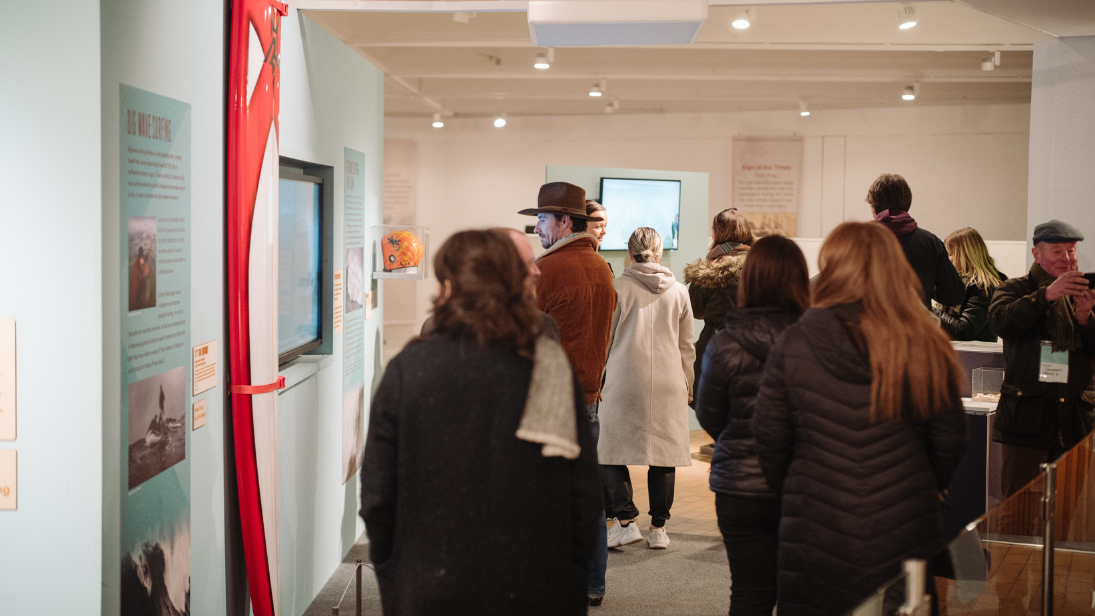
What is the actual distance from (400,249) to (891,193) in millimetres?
2274

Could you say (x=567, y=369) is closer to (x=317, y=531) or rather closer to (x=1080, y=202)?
(x=317, y=531)

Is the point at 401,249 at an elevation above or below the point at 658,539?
above

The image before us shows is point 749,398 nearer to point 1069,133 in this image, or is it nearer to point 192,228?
point 192,228

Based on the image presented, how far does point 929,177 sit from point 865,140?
0.79 metres

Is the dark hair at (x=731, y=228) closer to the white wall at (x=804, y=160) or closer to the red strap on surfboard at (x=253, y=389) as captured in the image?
the red strap on surfboard at (x=253, y=389)

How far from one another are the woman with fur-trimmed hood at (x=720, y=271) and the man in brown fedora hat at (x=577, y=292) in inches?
45.5

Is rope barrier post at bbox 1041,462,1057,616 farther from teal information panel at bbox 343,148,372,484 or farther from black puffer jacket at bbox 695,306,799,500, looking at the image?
teal information panel at bbox 343,148,372,484

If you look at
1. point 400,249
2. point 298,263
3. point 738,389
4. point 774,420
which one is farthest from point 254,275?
point 400,249

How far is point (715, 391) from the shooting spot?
254 cm

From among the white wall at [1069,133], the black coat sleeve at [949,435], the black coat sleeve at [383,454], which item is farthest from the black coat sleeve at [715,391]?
the white wall at [1069,133]

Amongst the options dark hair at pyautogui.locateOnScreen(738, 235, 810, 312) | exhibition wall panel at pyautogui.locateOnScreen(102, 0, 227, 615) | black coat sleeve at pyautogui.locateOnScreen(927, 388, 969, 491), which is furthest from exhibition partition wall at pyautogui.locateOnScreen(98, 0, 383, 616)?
black coat sleeve at pyautogui.locateOnScreen(927, 388, 969, 491)

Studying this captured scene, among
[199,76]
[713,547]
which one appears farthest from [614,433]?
[199,76]

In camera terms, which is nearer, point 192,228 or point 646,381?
point 192,228

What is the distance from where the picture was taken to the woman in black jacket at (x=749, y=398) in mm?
2484
